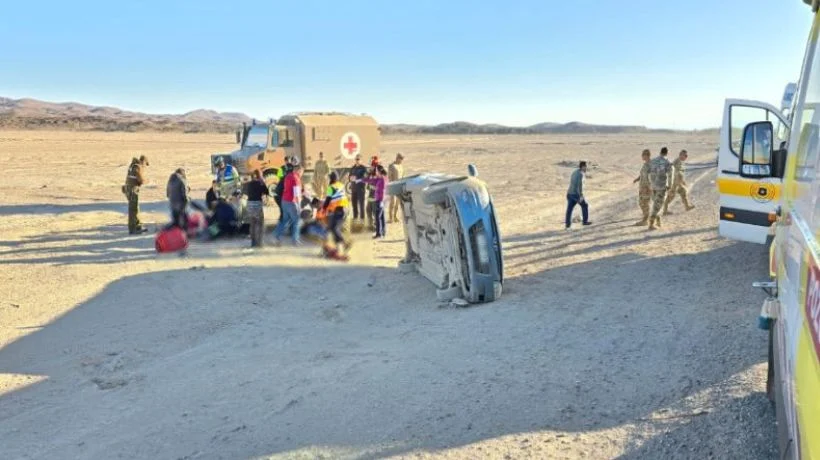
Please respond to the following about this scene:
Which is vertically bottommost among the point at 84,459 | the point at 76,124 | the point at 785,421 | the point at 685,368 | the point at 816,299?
the point at 84,459

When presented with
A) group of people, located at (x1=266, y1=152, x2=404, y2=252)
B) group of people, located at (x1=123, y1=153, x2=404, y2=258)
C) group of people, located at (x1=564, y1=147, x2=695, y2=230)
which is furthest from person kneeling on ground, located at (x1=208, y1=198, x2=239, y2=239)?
group of people, located at (x1=564, y1=147, x2=695, y2=230)

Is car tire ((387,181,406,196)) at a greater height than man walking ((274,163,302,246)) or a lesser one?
greater

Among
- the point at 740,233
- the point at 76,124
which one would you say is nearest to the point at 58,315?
the point at 740,233

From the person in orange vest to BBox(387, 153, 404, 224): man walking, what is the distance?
2.11 meters

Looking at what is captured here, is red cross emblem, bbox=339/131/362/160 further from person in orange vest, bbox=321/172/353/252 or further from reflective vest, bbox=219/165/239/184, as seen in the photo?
person in orange vest, bbox=321/172/353/252

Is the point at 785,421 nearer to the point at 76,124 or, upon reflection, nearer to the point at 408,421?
the point at 408,421

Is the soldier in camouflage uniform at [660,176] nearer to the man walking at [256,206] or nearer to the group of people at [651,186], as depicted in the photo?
the group of people at [651,186]

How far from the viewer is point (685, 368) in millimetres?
5301

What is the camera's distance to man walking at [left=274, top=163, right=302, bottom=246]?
11.7 m

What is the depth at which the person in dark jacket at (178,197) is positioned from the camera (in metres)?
12.4

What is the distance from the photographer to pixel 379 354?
6.18m

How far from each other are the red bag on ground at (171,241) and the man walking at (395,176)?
4.25m

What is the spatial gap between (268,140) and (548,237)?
33.8 ft

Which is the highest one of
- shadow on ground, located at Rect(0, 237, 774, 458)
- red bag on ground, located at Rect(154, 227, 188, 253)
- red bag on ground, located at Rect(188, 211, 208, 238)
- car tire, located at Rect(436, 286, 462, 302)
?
red bag on ground, located at Rect(188, 211, 208, 238)
